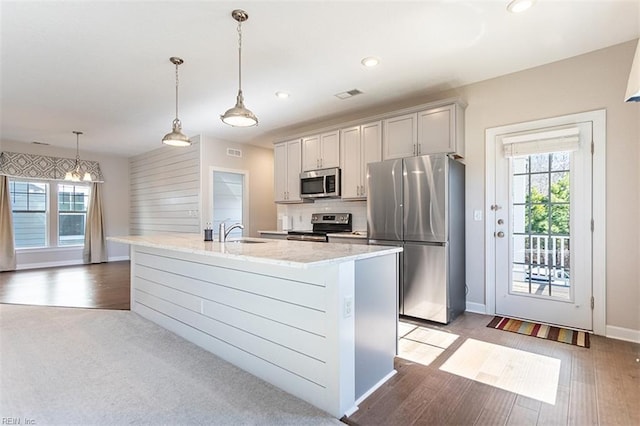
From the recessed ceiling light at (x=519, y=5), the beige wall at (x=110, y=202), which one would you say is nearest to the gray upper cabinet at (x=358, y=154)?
the recessed ceiling light at (x=519, y=5)

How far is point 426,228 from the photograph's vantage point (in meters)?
3.47

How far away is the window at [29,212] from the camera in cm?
664

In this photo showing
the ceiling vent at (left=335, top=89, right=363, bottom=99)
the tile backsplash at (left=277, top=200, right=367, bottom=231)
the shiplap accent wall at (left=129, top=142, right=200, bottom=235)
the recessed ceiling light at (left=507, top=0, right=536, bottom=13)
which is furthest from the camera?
the shiplap accent wall at (left=129, top=142, right=200, bottom=235)

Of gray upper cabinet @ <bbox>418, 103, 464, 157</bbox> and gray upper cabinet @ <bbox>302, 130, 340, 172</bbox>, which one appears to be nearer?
gray upper cabinet @ <bbox>418, 103, 464, 157</bbox>

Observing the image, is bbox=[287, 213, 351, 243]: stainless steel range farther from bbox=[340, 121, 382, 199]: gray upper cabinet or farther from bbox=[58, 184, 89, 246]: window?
bbox=[58, 184, 89, 246]: window

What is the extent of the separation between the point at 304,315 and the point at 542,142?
3059 mm

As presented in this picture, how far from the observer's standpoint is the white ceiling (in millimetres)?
2436

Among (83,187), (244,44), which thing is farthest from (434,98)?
(83,187)

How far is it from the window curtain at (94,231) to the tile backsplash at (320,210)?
15.2 ft

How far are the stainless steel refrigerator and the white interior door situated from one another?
456 millimetres

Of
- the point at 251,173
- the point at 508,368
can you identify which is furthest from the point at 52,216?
the point at 508,368

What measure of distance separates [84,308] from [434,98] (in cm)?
507

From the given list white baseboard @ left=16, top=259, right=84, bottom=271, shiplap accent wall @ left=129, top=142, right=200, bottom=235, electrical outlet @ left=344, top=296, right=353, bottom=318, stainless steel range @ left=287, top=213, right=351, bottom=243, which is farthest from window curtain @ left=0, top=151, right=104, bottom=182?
electrical outlet @ left=344, top=296, right=353, bottom=318

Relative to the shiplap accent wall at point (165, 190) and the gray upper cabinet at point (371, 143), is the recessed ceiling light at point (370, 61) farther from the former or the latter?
the shiplap accent wall at point (165, 190)
